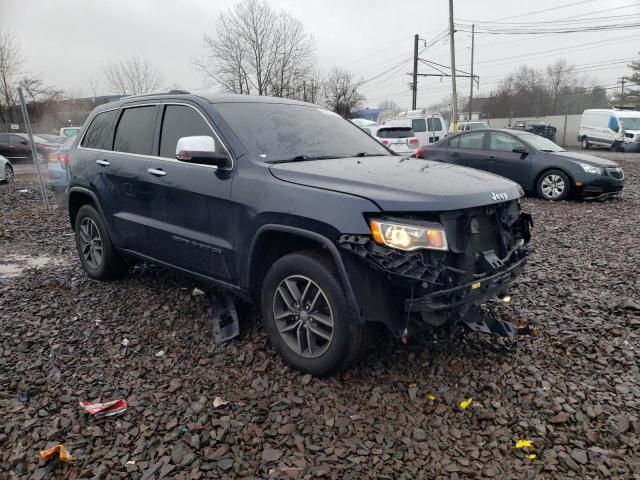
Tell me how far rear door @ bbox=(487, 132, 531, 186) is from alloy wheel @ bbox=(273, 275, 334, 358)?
26.8 feet

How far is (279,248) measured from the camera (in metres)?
3.14

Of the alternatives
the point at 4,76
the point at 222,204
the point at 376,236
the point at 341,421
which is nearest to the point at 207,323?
the point at 222,204

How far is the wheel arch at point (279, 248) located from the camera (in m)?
2.63

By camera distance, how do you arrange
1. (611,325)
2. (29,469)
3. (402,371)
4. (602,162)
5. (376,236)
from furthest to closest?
(602,162)
(611,325)
(402,371)
(376,236)
(29,469)

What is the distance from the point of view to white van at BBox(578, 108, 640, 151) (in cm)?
2681

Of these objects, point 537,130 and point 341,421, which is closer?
point 341,421

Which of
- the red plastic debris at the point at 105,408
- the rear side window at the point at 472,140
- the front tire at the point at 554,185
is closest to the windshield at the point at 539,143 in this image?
the front tire at the point at 554,185

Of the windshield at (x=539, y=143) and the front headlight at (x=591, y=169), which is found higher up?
the windshield at (x=539, y=143)

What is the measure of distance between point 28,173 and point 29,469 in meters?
19.5

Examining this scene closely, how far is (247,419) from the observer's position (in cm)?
266

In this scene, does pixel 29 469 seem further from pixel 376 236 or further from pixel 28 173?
pixel 28 173

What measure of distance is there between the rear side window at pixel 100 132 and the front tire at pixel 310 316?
258cm

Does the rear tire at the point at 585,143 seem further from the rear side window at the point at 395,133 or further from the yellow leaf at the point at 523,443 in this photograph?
the yellow leaf at the point at 523,443

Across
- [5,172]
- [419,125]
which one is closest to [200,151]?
[5,172]
